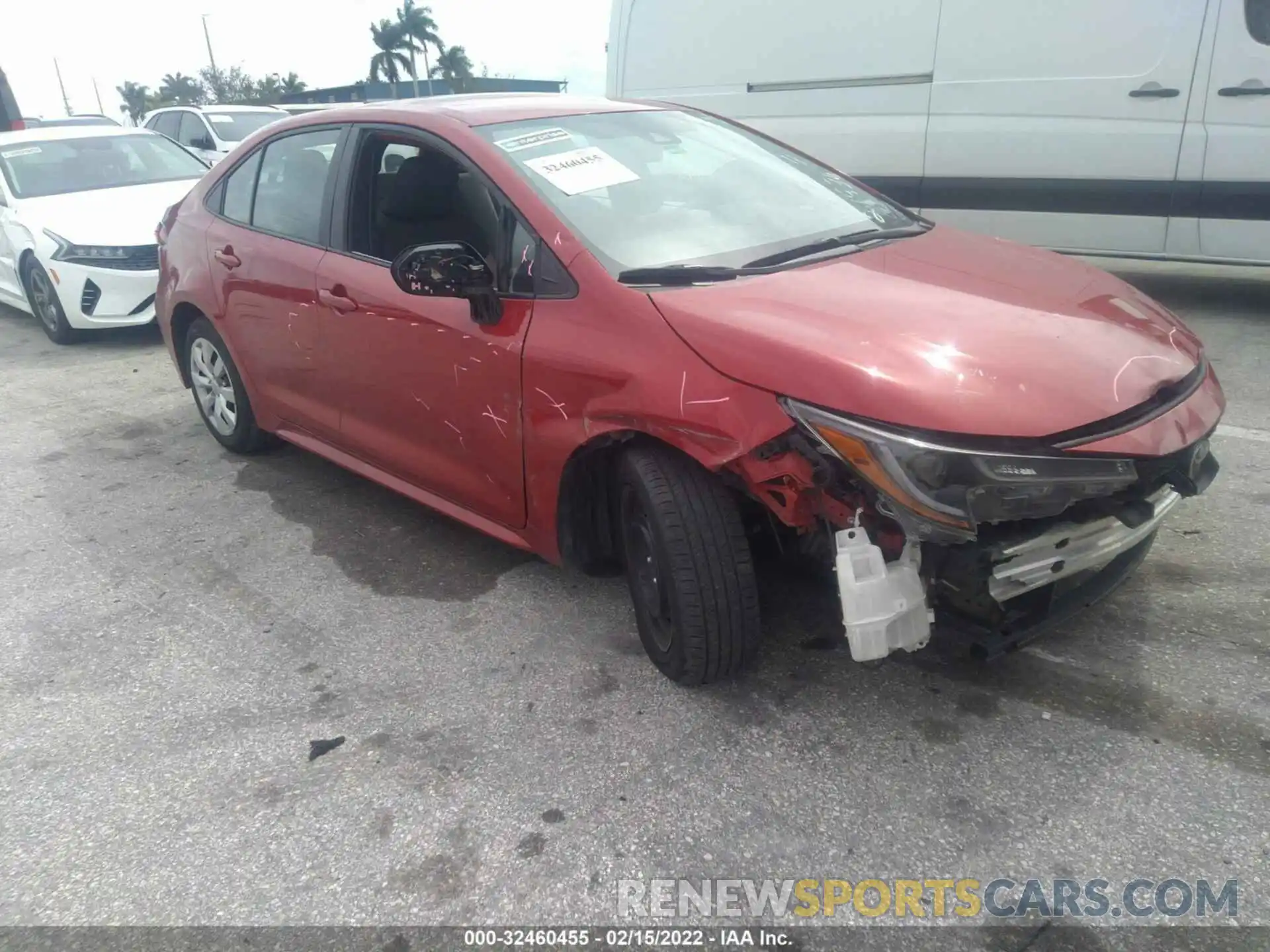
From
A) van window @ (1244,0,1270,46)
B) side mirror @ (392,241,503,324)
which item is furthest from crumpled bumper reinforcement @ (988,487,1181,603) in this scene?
van window @ (1244,0,1270,46)

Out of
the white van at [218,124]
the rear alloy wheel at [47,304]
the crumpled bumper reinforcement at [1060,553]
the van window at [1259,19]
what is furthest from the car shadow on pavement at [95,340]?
the van window at [1259,19]

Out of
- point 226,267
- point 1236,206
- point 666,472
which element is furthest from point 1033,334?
point 1236,206

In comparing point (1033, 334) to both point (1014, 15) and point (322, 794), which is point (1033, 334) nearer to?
point (322, 794)

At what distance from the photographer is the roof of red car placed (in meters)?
3.23

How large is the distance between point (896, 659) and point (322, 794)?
1.58 m

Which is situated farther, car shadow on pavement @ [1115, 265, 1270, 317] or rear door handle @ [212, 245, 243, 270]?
car shadow on pavement @ [1115, 265, 1270, 317]

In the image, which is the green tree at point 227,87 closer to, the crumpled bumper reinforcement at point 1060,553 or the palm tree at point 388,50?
the palm tree at point 388,50

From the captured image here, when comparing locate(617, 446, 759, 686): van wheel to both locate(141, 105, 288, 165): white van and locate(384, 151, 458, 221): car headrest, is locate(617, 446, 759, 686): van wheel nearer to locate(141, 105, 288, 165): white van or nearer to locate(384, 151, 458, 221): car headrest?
locate(384, 151, 458, 221): car headrest

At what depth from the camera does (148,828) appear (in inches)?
91.3

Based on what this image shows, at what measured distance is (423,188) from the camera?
10.7 feet

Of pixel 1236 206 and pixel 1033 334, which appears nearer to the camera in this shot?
pixel 1033 334

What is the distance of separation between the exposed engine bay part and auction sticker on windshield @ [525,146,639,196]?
139 cm

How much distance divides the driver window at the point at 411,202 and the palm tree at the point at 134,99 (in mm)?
72165

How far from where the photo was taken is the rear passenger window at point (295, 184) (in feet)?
12.0
